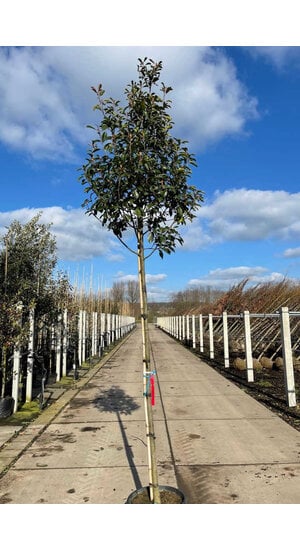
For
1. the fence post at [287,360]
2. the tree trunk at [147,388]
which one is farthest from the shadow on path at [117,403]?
the fence post at [287,360]

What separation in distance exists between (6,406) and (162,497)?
376cm

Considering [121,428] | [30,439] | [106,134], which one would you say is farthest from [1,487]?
[106,134]

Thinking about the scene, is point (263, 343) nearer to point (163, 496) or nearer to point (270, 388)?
point (270, 388)

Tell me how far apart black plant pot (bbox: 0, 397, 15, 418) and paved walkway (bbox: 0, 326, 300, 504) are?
54cm

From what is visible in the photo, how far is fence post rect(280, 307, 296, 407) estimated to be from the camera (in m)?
6.25

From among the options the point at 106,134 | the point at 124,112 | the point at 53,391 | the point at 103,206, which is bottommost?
the point at 53,391

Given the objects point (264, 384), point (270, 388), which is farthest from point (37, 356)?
point (264, 384)

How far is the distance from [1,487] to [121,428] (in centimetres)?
210

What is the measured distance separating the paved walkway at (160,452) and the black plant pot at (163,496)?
18 centimetres

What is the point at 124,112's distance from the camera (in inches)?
116

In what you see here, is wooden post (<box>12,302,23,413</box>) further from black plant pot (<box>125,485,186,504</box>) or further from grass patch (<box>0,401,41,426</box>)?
black plant pot (<box>125,485,186,504</box>)

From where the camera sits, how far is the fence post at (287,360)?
6.25 metres
